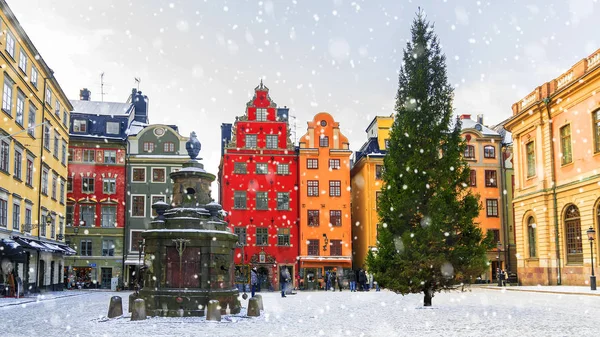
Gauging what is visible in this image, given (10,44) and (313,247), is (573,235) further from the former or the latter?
(10,44)

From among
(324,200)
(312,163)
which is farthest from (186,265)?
(312,163)

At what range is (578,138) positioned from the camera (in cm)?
3728

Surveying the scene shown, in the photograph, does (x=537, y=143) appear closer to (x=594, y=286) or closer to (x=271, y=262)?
(x=594, y=286)

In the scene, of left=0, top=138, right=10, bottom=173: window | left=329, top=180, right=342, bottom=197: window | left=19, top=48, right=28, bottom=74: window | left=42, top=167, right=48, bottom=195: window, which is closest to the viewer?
left=0, top=138, right=10, bottom=173: window

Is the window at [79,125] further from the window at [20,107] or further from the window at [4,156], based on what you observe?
the window at [4,156]

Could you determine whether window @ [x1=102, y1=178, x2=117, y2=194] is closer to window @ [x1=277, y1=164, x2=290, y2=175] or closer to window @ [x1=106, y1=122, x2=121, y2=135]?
A: window @ [x1=106, y1=122, x2=121, y2=135]

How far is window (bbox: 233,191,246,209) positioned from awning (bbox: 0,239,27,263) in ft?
82.5

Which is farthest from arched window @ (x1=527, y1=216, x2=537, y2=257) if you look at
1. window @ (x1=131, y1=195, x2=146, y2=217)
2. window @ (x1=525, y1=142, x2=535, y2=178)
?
window @ (x1=131, y1=195, x2=146, y2=217)

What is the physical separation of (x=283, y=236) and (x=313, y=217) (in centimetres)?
300

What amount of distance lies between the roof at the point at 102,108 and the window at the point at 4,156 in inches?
1050

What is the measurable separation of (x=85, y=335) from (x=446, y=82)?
53.3ft

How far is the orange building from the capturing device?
181ft

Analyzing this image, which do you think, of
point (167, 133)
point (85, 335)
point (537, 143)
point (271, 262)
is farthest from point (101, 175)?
point (85, 335)

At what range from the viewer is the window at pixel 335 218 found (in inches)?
2207
